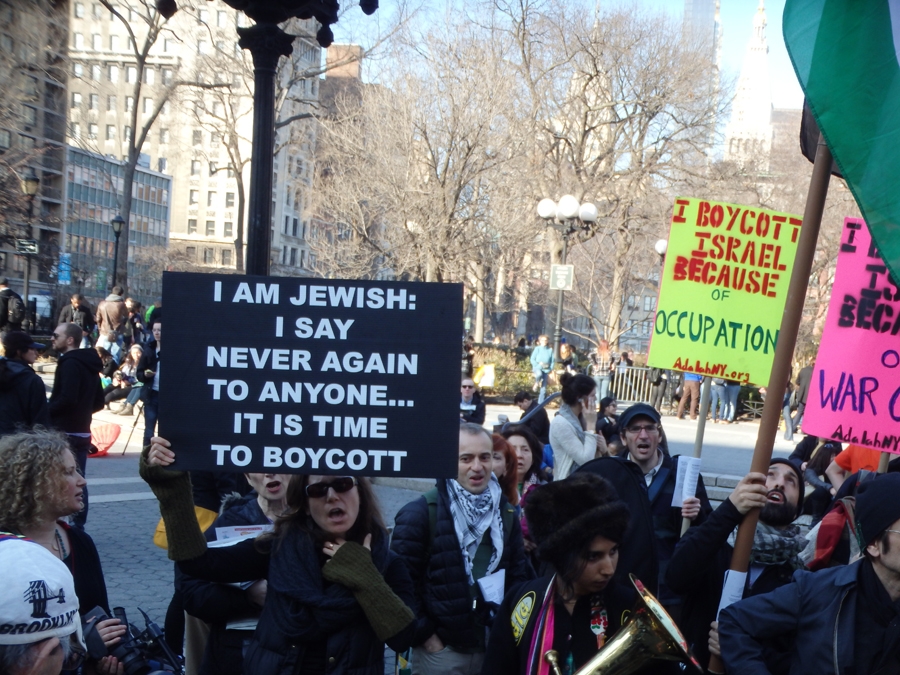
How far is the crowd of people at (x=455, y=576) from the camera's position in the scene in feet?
9.72

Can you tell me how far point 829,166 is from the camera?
11.0ft

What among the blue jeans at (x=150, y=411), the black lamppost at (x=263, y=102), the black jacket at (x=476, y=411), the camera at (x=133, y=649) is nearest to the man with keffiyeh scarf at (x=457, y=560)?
the camera at (x=133, y=649)

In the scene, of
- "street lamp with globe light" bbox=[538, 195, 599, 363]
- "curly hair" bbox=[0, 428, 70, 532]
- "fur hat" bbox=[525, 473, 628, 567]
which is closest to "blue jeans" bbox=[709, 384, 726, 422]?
"street lamp with globe light" bbox=[538, 195, 599, 363]

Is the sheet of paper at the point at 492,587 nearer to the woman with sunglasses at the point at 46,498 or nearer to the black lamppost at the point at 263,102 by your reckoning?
the woman with sunglasses at the point at 46,498

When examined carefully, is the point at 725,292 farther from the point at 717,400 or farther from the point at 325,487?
the point at 717,400

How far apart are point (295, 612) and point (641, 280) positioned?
38012 millimetres

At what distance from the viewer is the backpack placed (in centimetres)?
1448

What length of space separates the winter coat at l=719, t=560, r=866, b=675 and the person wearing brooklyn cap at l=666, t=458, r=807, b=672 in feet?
0.34

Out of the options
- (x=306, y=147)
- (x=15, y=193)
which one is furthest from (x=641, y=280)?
(x=15, y=193)

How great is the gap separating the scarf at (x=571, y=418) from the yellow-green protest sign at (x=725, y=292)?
2.55 meters

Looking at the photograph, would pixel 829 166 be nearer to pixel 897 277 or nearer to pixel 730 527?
pixel 897 277

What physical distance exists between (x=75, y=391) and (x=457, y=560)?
5.02 m

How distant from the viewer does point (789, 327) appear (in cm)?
337

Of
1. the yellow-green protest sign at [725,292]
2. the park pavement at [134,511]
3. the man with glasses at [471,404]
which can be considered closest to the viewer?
the yellow-green protest sign at [725,292]
